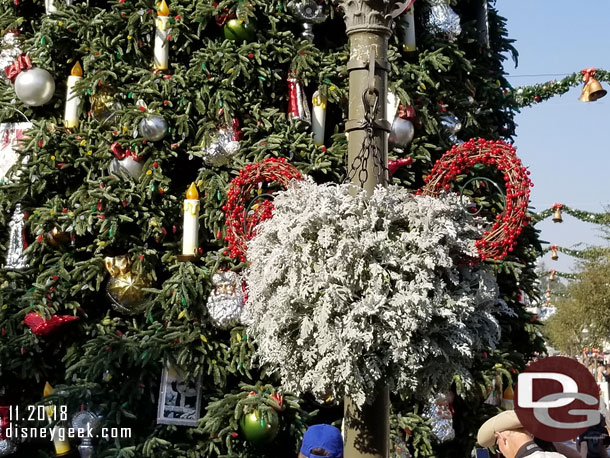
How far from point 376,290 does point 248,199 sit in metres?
1.42

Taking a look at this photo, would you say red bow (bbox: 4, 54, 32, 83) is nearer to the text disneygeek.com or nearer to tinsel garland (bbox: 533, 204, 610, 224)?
the text disneygeek.com

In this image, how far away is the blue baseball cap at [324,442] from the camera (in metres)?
3.75

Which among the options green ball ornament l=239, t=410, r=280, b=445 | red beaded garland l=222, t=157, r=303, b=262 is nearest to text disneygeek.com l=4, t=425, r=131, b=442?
green ball ornament l=239, t=410, r=280, b=445

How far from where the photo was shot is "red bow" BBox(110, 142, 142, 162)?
6.59 m

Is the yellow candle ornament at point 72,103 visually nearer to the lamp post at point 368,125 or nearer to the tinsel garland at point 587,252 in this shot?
the lamp post at point 368,125

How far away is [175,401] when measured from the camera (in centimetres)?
631

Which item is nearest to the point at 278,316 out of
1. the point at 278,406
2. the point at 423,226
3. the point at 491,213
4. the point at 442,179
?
the point at 423,226

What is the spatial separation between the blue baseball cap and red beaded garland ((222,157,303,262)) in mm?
1021

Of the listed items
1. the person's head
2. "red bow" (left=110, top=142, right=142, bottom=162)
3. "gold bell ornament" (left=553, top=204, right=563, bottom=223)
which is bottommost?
the person's head

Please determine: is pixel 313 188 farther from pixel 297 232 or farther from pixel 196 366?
pixel 196 366

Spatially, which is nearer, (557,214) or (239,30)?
(239,30)
